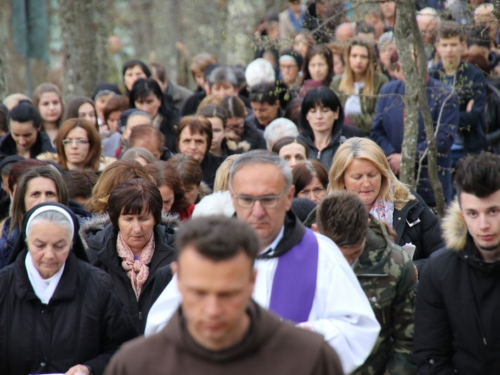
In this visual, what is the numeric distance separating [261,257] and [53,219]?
1.82 m

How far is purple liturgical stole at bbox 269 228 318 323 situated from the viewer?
418 centimetres

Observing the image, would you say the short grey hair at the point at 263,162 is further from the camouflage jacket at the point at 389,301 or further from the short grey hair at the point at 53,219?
the short grey hair at the point at 53,219

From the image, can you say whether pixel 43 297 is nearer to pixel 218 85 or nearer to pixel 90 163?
pixel 90 163

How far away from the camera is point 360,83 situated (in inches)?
443

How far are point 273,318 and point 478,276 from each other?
1824 mm

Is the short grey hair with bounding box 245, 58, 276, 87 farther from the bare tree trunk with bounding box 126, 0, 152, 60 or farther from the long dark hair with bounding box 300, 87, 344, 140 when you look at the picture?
the bare tree trunk with bounding box 126, 0, 152, 60

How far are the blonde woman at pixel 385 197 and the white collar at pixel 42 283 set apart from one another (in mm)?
2177

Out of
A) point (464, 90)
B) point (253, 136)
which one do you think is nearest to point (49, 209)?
point (253, 136)

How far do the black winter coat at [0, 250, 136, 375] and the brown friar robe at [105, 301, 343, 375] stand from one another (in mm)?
2354

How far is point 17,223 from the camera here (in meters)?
7.07

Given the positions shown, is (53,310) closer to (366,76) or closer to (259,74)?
(366,76)

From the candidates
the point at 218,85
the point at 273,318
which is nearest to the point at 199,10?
the point at 218,85

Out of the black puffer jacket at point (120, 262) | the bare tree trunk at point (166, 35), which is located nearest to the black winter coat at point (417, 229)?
the black puffer jacket at point (120, 262)

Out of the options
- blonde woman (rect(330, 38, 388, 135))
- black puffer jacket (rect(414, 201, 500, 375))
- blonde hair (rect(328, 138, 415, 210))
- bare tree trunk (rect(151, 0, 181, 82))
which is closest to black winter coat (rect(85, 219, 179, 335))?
blonde hair (rect(328, 138, 415, 210))
